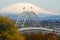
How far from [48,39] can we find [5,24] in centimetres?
1469

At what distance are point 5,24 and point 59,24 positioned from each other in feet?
129

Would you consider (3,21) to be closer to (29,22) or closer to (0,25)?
(0,25)

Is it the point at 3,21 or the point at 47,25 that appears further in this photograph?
the point at 47,25

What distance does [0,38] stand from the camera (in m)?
15.7

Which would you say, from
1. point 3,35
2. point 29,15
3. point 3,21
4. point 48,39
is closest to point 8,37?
point 3,35

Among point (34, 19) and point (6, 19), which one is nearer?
point (6, 19)

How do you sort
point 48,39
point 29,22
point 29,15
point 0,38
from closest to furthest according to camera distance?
1. point 0,38
2. point 48,39
3. point 29,15
4. point 29,22

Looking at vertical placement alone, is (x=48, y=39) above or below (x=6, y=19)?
below

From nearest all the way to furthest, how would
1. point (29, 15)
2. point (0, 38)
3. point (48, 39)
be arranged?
point (0, 38)
point (48, 39)
point (29, 15)

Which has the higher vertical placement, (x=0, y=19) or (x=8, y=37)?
(x=0, y=19)

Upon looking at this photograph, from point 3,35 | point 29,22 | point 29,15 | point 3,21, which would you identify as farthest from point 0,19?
point 29,22

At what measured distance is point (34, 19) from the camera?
181ft

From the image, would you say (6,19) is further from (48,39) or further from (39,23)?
(39,23)

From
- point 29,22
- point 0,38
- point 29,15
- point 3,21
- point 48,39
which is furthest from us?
point 29,22
